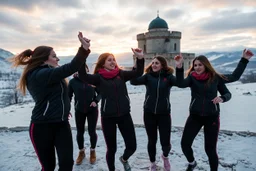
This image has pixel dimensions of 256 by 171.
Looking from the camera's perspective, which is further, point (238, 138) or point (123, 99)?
point (238, 138)

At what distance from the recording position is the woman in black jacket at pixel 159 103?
405cm

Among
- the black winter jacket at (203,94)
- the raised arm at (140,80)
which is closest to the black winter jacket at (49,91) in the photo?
the raised arm at (140,80)

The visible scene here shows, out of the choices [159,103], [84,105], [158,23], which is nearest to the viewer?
[159,103]

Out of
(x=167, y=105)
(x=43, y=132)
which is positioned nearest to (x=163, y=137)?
(x=167, y=105)

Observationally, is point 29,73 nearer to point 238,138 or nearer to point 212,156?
point 212,156

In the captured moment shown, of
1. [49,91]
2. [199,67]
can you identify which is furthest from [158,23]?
[49,91]

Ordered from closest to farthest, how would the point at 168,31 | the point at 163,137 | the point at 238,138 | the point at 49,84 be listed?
the point at 49,84 < the point at 163,137 < the point at 238,138 < the point at 168,31

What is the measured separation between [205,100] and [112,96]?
5.72 feet

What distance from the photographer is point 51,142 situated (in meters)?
2.88

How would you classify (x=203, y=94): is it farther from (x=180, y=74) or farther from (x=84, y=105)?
(x=84, y=105)

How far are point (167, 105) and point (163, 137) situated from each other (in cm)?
66

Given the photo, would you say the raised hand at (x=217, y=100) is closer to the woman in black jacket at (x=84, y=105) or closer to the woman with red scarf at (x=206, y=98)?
the woman with red scarf at (x=206, y=98)

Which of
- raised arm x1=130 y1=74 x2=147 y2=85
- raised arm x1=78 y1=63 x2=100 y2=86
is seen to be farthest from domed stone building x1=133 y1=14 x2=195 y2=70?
raised arm x1=78 y1=63 x2=100 y2=86

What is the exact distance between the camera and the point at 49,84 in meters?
2.69
